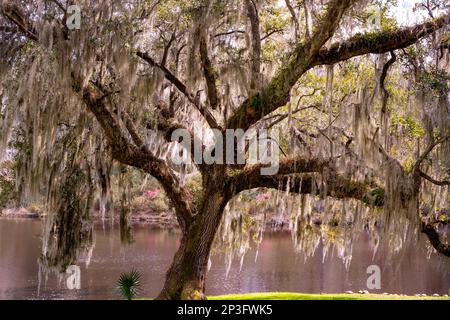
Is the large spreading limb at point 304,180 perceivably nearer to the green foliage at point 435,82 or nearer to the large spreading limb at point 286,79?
the large spreading limb at point 286,79

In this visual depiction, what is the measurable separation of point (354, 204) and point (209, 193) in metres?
3.02

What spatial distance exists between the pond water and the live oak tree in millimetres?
5778

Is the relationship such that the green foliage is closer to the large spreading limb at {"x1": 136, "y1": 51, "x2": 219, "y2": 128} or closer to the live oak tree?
the live oak tree

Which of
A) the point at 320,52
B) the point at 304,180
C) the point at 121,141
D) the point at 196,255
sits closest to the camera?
the point at 320,52

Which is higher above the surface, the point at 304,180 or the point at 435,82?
the point at 435,82

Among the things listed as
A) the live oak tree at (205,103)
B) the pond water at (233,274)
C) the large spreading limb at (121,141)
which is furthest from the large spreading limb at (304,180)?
the pond water at (233,274)

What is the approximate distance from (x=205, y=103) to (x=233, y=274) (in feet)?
37.0

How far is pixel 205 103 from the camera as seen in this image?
360 inches

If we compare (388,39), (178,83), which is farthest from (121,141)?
(388,39)

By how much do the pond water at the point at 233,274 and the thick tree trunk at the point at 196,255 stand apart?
6597 mm

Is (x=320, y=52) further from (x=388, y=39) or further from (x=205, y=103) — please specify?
(x=205, y=103)

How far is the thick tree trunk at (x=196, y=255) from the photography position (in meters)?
8.09
